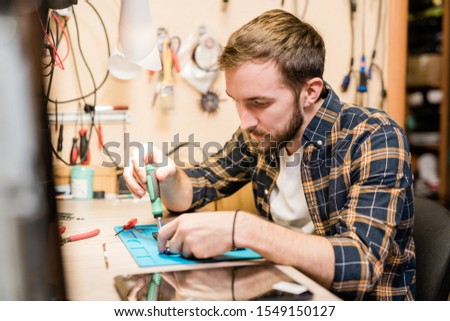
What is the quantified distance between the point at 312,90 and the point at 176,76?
64cm

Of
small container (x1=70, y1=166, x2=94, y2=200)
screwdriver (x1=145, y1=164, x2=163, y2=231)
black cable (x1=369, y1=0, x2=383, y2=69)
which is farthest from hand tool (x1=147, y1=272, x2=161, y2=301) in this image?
black cable (x1=369, y1=0, x2=383, y2=69)

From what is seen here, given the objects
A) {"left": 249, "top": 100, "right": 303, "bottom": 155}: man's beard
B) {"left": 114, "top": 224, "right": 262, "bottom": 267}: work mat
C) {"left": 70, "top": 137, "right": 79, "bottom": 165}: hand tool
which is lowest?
{"left": 114, "top": 224, "right": 262, "bottom": 267}: work mat

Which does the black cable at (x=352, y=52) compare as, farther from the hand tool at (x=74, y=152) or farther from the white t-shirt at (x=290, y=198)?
the hand tool at (x=74, y=152)

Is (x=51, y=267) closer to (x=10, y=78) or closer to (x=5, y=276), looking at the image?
(x=5, y=276)

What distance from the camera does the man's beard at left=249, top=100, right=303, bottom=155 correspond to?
1079mm

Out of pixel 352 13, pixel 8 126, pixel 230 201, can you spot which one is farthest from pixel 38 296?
pixel 352 13

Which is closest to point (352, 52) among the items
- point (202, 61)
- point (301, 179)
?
point (202, 61)

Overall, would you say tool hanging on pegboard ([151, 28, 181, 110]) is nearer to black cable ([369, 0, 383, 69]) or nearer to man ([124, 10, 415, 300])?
man ([124, 10, 415, 300])

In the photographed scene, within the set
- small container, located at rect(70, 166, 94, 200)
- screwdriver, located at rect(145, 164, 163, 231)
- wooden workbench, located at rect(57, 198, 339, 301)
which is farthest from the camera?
small container, located at rect(70, 166, 94, 200)

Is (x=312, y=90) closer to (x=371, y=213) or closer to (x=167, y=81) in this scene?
(x=371, y=213)

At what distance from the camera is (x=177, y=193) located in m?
1.21

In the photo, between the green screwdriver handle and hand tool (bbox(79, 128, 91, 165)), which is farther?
hand tool (bbox(79, 128, 91, 165))

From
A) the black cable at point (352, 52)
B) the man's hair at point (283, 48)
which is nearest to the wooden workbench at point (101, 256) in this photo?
the man's hair at point (283, 48)

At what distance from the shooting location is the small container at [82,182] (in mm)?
1438
